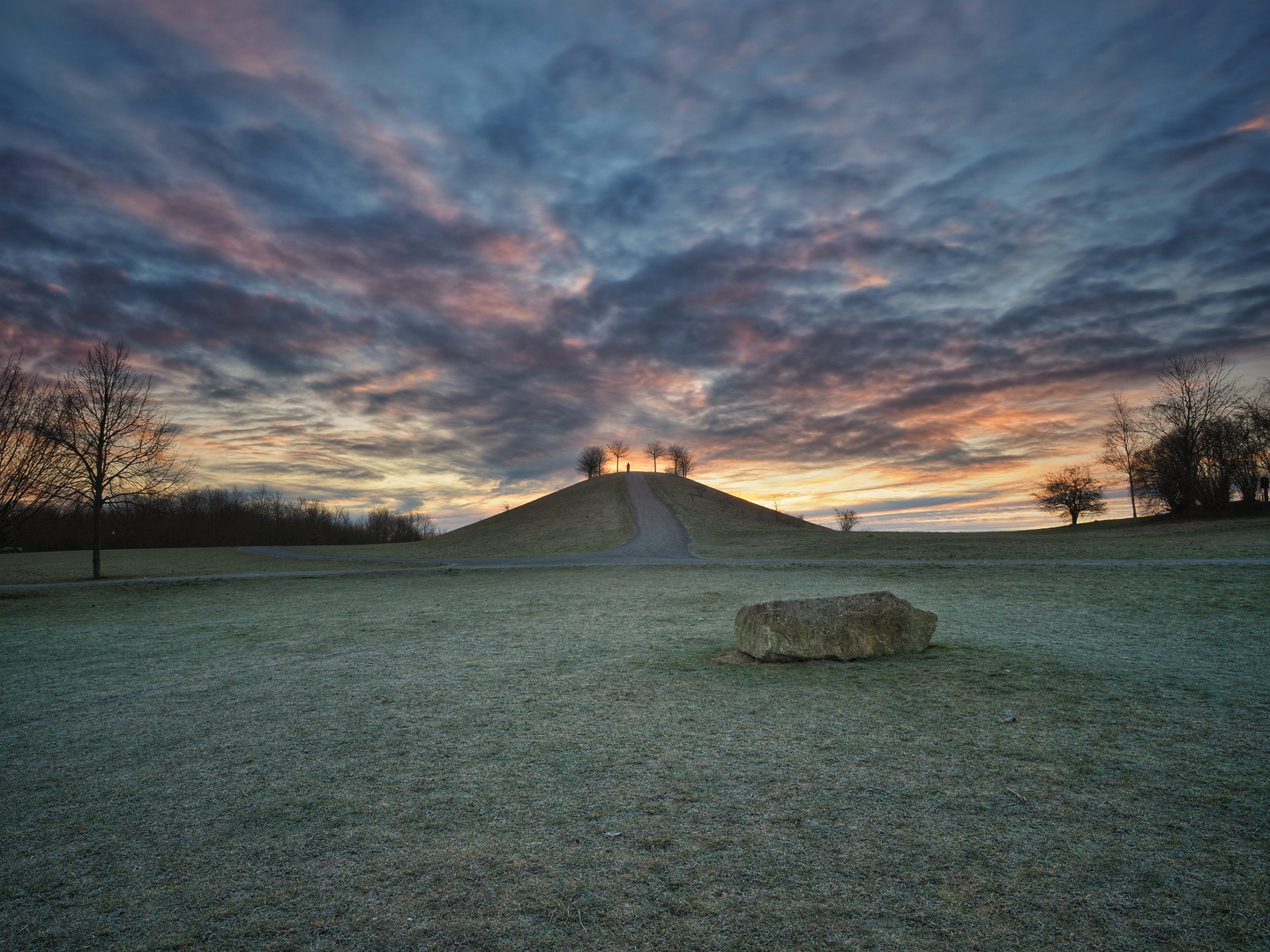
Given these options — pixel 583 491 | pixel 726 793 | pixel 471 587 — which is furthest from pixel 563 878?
pixel 583 491

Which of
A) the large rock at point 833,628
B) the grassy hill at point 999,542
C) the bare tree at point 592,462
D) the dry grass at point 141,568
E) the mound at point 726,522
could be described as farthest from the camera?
the bare tree at point 592,462

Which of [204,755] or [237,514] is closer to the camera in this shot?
[204,755]

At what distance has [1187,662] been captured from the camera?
7555 mm

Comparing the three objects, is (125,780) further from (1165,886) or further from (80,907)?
(1165,886)

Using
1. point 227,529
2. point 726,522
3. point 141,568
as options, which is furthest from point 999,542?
point 227,529

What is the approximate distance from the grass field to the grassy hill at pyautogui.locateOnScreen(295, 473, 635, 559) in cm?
3086

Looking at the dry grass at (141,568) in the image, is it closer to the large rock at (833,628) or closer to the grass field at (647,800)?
the grass field at (647,800)

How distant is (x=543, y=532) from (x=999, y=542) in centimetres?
3422

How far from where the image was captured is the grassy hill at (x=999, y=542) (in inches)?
837

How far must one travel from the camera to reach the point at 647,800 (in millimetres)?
4078

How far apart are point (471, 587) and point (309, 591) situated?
5.46 metres

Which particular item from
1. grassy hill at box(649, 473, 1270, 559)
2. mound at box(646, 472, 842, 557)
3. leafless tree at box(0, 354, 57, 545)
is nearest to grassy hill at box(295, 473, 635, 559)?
mound at box(646, 472, 842, 557)

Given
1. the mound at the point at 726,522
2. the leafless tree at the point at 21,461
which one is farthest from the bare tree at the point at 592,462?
the leafless tree at the point at 21,461

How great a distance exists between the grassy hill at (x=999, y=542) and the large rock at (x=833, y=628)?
16779 millimetres
